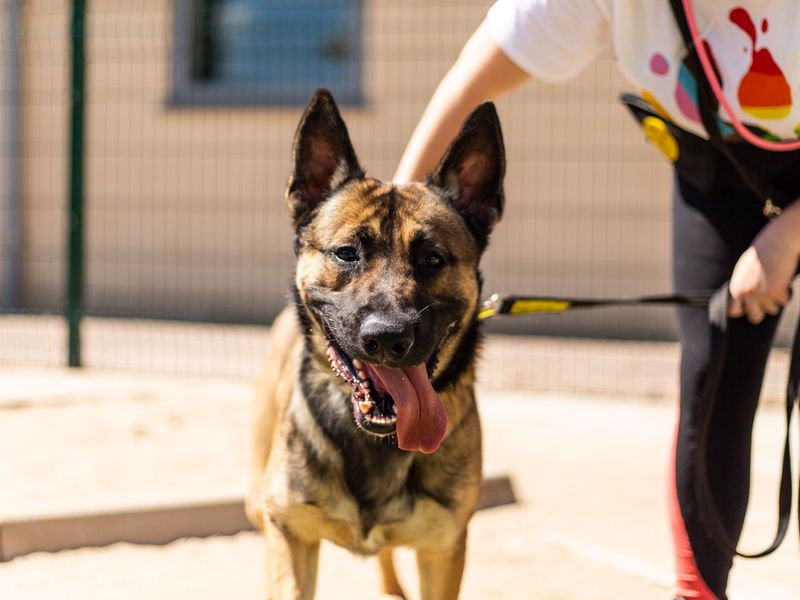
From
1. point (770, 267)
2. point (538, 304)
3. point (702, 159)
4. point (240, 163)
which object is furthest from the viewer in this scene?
point (240, 163)

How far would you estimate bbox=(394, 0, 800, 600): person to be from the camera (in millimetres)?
2279

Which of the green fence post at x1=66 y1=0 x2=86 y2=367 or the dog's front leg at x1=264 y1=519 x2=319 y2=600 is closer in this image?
the dog's front leg at x1=264 y1=519 x2=319 y2=600

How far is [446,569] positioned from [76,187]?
16.6ft

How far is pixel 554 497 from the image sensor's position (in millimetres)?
4375

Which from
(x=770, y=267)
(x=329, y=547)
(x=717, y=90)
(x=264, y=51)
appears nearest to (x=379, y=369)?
(x=770, y=267)

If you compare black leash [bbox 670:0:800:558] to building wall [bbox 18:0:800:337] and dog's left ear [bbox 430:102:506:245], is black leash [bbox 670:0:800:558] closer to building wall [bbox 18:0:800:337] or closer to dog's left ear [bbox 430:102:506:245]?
dog's left ear [bbox 430:102:506:245]

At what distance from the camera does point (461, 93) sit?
8.79ft

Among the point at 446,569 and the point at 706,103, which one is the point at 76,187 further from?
A: the point at 706,103

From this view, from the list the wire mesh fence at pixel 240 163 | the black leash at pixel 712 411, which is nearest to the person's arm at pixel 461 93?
the black leash at pixel 712 411

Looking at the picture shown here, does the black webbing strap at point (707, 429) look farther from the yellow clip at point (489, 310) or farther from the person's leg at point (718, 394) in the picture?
the yellow clip at point (489, 310)

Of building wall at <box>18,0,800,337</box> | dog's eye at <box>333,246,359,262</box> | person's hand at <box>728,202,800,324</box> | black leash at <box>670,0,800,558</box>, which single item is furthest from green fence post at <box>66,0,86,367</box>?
person's hand at <box>728,202,800,324</box>

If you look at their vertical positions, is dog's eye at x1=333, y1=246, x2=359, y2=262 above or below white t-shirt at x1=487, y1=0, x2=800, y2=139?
below

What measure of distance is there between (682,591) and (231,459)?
2.48 metres

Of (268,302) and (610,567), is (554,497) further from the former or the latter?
(268,302)
